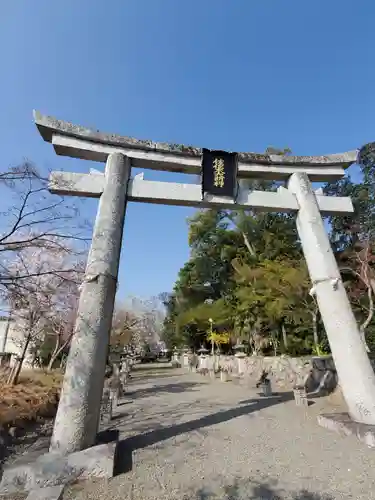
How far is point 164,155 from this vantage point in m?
6.22

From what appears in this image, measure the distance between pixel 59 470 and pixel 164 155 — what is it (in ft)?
18.6

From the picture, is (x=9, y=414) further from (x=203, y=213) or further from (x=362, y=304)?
(x=203, y=213)

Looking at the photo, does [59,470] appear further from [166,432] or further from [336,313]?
[336,313]

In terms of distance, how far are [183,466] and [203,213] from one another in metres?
21.5

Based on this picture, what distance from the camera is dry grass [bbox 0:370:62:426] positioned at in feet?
24.8

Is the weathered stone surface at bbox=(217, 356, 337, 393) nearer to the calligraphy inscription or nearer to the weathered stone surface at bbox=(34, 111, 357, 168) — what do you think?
the weathered stone surface at bbox=(34, 111, 357, 168)

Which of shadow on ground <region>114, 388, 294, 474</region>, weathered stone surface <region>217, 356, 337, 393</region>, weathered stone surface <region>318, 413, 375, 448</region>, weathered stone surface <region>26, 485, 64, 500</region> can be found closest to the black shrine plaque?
weathered stone surface <region>318, 413, 375, 448</region>

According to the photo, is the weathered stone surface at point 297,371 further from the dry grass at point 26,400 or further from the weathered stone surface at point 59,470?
the dry grass at point 26,400

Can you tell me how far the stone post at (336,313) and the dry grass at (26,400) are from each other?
8059 mm

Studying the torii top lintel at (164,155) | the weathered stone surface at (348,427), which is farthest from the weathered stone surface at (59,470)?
the torii top lintel at (164,155)

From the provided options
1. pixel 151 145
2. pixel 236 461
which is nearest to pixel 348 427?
pixel 236 461

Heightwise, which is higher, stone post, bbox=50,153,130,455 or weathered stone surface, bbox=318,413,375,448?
stone post, bbox=50,153,130,455

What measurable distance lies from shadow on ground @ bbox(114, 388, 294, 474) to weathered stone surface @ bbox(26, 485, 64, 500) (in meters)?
0.69

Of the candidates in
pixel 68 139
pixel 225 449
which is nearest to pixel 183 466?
pixel 225 449
